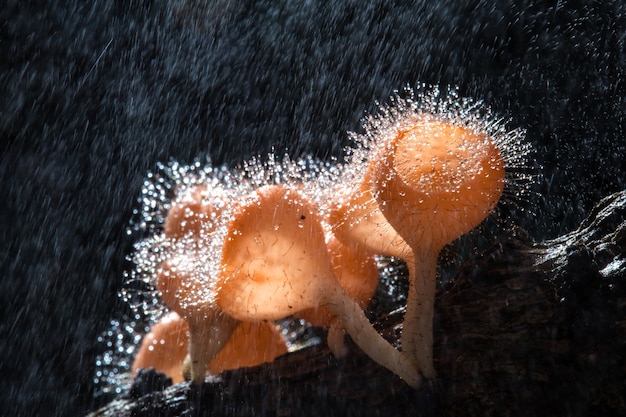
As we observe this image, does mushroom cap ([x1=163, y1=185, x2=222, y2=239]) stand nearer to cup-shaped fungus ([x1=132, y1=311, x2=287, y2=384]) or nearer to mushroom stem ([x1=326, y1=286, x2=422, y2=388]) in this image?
cup-shaped fungus ([x1=132, y1=311, x2=287, y2=384])

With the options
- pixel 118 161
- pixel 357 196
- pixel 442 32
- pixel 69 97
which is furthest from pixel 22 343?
pixel 357 196

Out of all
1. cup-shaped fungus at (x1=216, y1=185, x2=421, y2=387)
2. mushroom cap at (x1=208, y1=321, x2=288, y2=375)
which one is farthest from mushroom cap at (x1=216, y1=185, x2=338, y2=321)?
mushroom cap at (x1=208, y1=321, x2=288, y2=375)

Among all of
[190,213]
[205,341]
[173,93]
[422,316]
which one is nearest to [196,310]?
[205,341]

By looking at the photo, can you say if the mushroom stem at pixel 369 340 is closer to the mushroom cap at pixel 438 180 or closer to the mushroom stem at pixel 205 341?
the mushroom cap at pixel 438 180

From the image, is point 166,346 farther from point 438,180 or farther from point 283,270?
point 438,180

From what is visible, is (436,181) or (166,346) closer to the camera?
(436,181)

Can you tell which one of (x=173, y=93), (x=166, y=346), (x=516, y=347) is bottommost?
(x=516, y=347)

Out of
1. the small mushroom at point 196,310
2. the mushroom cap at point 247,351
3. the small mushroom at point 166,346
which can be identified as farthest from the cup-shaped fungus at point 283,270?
the small mushroom at point 166,346
